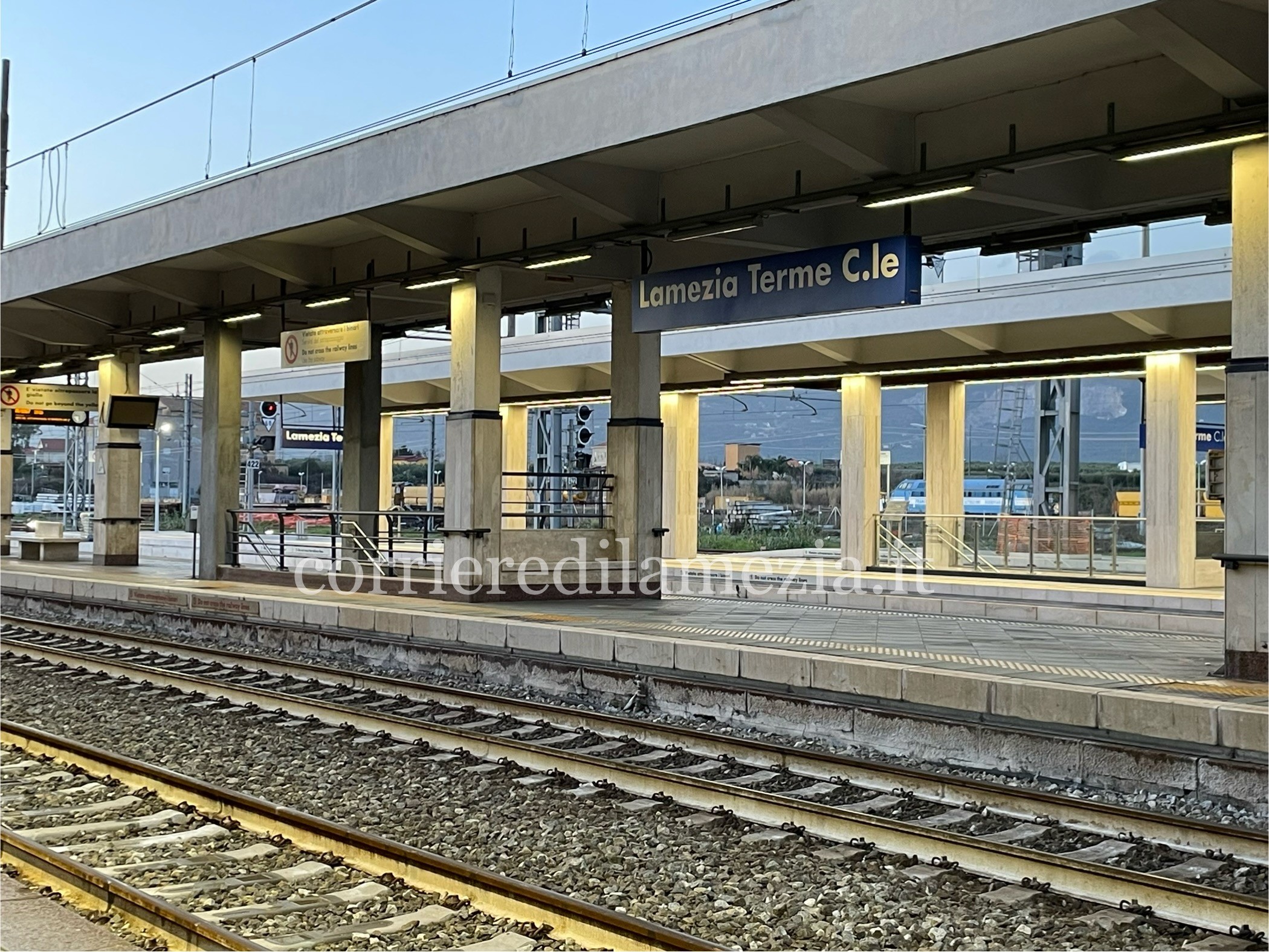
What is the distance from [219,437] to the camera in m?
22.2

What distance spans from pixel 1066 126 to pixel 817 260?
9.00 feet

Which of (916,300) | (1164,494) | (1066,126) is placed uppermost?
(1066,126)

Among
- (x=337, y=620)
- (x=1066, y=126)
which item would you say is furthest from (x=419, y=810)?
(x=337, y=620)

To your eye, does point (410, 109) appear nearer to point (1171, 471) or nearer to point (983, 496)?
point (1171, 471)

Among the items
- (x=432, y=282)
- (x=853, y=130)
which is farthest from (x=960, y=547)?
(x=853, y=130)

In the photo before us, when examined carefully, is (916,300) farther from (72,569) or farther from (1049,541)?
(72,569)

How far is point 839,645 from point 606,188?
5.43m

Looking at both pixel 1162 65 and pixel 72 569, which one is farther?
pixel 72 569

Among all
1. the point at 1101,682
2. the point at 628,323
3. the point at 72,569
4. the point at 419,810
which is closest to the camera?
the point at 419,810

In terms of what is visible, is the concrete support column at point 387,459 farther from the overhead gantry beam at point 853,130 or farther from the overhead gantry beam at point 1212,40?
the overhead gantry beam at point 1212,40

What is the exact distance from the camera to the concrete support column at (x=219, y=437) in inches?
869

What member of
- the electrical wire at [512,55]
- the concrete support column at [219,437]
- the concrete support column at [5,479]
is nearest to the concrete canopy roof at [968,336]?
the electrical wire at [512,55]

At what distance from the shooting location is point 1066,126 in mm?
10938

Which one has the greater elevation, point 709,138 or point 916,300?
point 709,138
